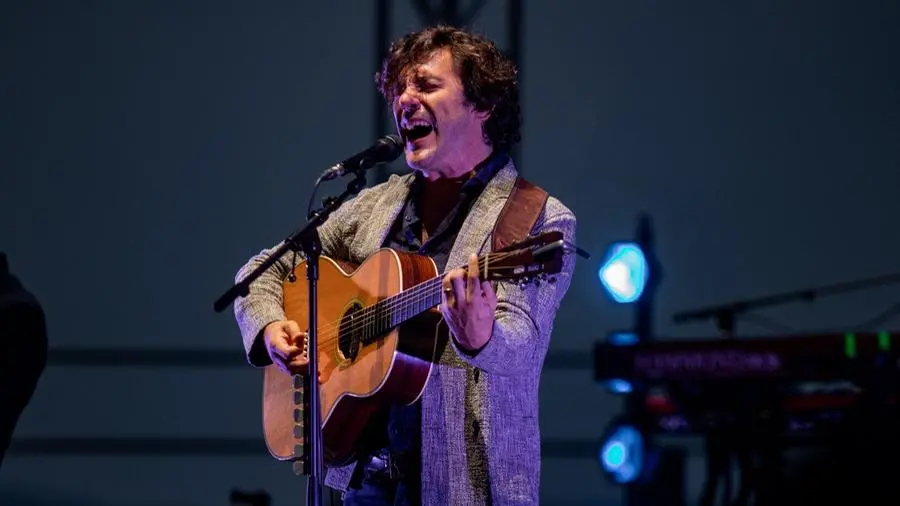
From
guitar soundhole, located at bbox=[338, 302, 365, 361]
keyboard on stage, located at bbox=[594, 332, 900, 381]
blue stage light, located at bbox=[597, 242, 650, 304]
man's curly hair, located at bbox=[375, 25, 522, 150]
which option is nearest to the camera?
guitar soundhole, located at bbox=[338, 302, 365, 361]

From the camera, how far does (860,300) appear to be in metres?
6.91

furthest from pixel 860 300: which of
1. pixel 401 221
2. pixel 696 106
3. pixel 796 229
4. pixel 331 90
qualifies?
pixel 401 221

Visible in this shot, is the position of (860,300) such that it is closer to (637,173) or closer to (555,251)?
(637,173)

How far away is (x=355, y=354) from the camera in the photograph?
118 inches

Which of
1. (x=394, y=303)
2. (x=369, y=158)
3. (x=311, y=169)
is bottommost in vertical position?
(x=394, y=303)

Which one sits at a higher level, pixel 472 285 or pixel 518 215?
pixel 518 215

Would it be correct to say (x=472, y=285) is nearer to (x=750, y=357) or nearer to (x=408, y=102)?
(x=408, y=102)

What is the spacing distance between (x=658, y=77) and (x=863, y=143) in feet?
4.04

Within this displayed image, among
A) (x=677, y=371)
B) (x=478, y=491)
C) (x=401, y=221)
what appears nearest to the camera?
(x=478, y=491)

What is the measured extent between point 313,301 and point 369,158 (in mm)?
389

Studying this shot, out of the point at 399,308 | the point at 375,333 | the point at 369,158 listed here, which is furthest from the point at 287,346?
the point at 369,158

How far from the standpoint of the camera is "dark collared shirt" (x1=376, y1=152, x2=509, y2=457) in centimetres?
293

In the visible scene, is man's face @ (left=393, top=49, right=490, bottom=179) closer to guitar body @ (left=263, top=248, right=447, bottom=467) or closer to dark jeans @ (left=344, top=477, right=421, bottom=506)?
guitar body @ (left=263, top=248, right=447, bottom=467)

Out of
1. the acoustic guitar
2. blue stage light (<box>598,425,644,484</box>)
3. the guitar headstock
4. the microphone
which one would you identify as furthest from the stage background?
the guitar headstock
